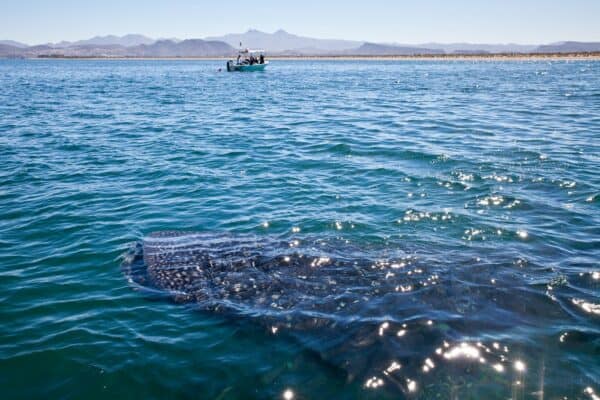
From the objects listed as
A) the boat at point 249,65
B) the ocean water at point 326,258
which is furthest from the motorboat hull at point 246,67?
the ocean water at point 326,258

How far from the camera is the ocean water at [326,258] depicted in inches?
207

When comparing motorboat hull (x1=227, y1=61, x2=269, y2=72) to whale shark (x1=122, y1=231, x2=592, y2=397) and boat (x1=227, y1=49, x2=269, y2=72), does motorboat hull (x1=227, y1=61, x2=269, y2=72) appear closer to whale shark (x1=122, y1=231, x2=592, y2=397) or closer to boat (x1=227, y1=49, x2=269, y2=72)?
boat (x1=227, y1=49, x2=269, y2=72)

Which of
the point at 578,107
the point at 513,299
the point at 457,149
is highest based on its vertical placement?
the point at 578,107

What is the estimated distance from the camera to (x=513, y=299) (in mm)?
6527

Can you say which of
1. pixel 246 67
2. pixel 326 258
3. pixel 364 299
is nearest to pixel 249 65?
pixel 246 67

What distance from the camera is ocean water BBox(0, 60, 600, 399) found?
5.25 metres

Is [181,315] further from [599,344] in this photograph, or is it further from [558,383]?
[599,344]

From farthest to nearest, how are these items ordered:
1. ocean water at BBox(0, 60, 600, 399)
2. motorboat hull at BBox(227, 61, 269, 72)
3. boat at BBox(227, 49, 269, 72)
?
motorboat hull at BBox(227, 61, 269, 72)
boat at BBox(227, 49, 269, 72)
ocean water at BBox(0, 60, 600, 399)

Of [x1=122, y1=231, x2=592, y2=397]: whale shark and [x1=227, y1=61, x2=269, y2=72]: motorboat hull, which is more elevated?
[x1=227, y1=61, x2=269, y2=72]: motorboat hull

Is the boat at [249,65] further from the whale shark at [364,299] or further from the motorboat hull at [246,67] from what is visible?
the whale shark at [364,299]

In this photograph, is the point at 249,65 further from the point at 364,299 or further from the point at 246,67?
the point at 364,299

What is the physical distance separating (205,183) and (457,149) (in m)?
9.78

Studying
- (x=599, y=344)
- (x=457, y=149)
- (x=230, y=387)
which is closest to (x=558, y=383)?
(x=599, y=344)

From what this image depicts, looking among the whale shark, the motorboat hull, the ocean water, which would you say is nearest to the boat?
the motorboat hull
